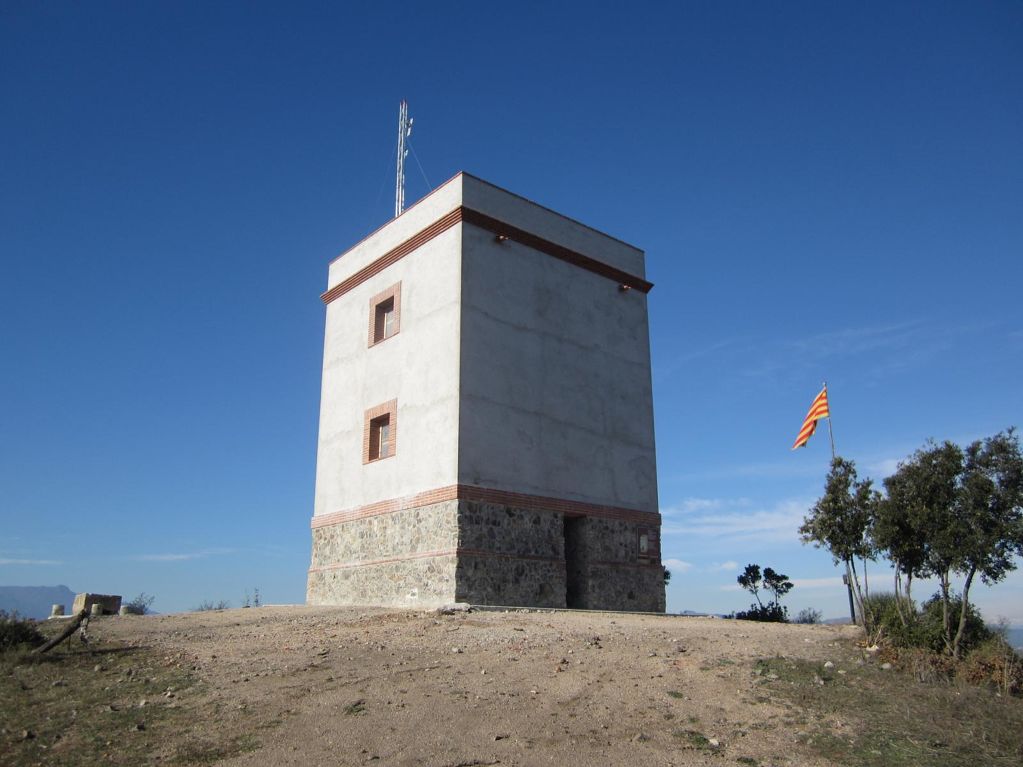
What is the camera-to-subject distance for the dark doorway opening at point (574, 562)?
19797mm

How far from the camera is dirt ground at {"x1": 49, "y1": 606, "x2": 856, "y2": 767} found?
8.14m

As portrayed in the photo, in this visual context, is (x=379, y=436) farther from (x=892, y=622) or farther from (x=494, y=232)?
(x=892, y=622)

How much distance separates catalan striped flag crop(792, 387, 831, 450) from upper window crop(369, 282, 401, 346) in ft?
36.2

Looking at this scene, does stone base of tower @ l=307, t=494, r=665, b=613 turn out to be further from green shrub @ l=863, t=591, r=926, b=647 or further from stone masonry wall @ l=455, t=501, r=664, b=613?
green shrub @ l=863, t=591, r=926, b=647

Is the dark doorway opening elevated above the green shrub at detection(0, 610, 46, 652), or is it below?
above

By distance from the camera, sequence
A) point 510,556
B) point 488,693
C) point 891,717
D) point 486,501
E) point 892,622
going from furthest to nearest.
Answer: point 510,556 → point 486,501 → point 892,622 → point 488,693 → point 891,717

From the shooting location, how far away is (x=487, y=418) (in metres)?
18.8

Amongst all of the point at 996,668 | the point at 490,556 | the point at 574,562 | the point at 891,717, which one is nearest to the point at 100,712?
the point at 891,717

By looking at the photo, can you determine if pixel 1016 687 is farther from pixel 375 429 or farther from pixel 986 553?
pixel 375 429

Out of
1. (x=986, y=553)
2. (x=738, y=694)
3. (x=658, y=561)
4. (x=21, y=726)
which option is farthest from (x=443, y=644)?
(x=658, y=561)

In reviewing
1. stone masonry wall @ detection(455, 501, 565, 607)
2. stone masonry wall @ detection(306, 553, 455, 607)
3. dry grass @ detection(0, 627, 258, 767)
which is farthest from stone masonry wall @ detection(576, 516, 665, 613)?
dry grass @ detection(0, 627, 258, 767)

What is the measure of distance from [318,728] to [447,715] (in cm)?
134

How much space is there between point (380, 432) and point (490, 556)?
16.4ft

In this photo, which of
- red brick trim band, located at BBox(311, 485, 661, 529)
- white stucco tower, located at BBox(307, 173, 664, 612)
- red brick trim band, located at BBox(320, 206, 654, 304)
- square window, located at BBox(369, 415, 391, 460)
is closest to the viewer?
red brick trim band, located at BBox(311, 485, 661, 529)
